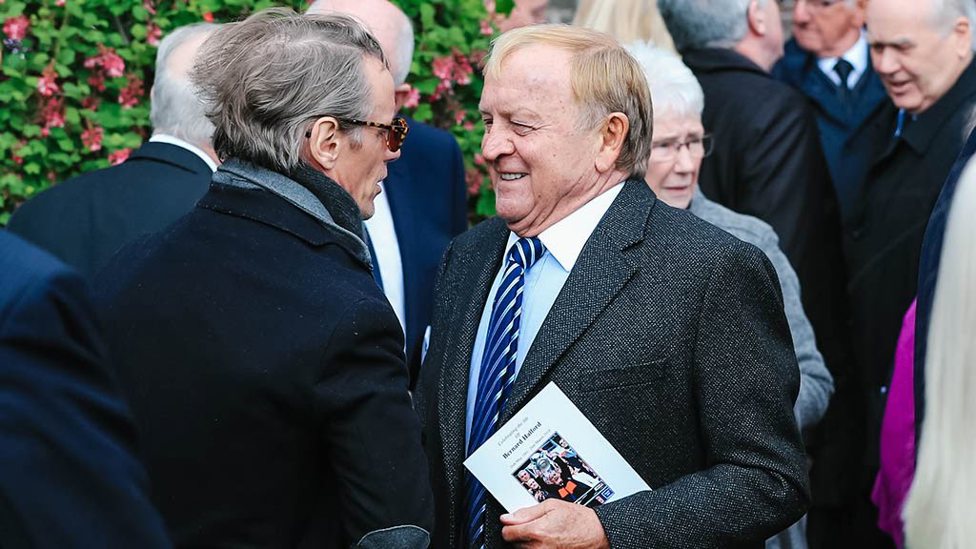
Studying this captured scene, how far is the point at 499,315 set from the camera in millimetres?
3068

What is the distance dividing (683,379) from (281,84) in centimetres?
101

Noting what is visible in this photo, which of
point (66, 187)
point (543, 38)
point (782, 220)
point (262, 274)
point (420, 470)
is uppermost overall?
point (543, 38)

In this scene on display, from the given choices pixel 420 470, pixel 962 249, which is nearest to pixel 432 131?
pixel 420 470

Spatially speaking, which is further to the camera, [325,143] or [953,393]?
[325,143]

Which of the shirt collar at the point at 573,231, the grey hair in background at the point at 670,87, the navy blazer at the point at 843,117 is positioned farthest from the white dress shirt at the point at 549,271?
the navy blazer at the point at 843,117

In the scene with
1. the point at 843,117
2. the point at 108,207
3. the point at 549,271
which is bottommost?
the point at 843,117

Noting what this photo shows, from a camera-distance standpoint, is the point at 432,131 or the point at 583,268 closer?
the point at 583,268

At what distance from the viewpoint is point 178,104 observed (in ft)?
13.7

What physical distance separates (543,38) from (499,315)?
61cm

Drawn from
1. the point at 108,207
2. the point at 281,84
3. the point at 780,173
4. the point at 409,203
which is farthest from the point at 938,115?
the point at 281,84

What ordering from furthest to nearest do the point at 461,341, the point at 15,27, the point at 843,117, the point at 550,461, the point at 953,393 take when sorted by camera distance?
the point at 843,117 < the point at 15,27 < the point at 461,341 < the point at 550,461 < the point at 953,393

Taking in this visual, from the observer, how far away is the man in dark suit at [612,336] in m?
2.88

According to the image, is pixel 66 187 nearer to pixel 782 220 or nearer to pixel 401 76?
pixel 401 76

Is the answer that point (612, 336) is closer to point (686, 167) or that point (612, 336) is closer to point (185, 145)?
point (686, 167)
